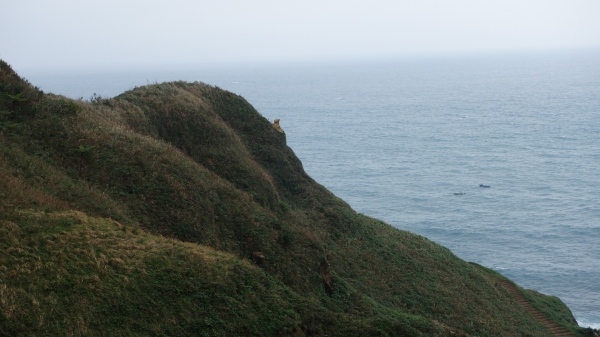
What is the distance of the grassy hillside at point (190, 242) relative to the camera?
53.5ft

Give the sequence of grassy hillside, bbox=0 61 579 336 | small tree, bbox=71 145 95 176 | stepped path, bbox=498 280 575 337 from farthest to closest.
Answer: stepped path, bbox=498 280 575 337, small tree, bbox=71 145 95 176, grassy hillside, bbox=0 61 579 336

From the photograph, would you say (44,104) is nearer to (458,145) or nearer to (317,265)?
(317,265)

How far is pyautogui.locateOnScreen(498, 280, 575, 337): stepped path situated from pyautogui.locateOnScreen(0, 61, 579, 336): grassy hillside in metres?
0.84

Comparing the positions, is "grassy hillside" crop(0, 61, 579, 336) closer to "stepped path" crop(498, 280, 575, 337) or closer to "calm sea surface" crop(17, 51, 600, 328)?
"stepped path" crop(498, 280, 575, 337)

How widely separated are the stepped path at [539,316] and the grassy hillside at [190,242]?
0.84m

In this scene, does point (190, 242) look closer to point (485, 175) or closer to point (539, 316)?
point (539, 316)

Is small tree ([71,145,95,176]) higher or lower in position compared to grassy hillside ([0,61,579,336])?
higher

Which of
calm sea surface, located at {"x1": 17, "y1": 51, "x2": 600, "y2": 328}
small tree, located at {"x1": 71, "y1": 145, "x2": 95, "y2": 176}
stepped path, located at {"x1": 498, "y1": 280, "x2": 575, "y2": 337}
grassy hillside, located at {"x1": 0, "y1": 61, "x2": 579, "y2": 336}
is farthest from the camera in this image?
calm sea surface, located at {"x1": 17, "y1": 51, "x2": 600, "y2": 328}

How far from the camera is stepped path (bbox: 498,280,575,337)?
1438 inches

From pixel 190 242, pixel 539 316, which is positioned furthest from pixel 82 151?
pixel 539 316

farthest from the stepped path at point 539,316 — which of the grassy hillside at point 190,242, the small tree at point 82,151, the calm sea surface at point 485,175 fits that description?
the small tree at point 82,151

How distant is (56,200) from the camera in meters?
20.4

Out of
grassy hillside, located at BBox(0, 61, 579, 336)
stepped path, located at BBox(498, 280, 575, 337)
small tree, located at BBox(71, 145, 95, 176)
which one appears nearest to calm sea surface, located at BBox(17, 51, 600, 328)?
stepped path, located at BBox(498, 280, 575, 337)

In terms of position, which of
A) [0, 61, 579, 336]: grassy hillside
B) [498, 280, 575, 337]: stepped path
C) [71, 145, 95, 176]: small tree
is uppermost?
[71, 145, 95, 176]: small tree
